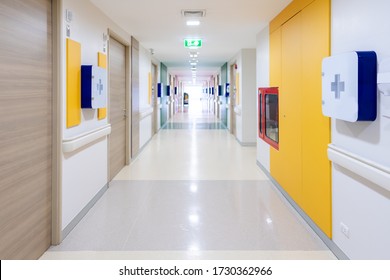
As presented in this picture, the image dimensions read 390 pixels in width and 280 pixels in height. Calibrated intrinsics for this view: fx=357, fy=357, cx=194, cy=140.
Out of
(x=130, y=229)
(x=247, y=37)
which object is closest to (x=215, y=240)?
(x=130, y=229)

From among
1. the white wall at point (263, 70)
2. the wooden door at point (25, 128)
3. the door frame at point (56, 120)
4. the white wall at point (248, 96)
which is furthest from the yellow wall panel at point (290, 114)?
the white wall at point (248, 96)

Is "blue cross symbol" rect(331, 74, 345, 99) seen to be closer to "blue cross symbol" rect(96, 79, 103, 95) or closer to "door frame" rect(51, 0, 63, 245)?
"door frame" rect(51, 0, 63, 245)

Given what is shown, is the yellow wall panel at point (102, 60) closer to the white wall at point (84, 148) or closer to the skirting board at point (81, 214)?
the white wall at point (84, 148)

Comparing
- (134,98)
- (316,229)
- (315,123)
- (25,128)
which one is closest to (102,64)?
(25,128)

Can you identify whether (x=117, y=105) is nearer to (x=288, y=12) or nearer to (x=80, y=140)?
(x=80, y=140)

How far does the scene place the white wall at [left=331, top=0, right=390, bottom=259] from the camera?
7.86 ft

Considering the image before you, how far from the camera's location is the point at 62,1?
3.52 metres

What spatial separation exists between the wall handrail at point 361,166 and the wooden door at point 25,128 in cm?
252

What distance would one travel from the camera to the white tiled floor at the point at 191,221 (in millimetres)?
3260

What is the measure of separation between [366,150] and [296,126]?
6.19ft

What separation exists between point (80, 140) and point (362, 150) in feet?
9.07

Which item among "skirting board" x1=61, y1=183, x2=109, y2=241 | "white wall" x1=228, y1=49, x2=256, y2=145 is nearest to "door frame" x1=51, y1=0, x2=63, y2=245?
"skirting board" x1=61, y1=183, x2=109, y2=241

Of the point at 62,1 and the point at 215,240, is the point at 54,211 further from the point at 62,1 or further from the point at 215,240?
the point at 62,1

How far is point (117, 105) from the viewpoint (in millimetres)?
6516
